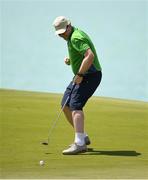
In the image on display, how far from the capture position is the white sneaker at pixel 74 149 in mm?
8906

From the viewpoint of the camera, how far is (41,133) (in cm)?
1130

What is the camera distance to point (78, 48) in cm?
921

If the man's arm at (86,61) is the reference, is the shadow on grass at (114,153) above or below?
below

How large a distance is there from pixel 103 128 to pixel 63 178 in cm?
579

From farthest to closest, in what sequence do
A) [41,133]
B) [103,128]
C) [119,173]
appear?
[103,128]
[41,133]
[119,173]

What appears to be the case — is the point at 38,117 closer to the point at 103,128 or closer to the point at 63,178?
the point at 103,128

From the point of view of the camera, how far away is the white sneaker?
8.91 meters

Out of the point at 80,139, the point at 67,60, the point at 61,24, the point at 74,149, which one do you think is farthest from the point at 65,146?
the point at 61,24

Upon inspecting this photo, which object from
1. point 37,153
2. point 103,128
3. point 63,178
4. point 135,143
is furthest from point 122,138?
point 63,178

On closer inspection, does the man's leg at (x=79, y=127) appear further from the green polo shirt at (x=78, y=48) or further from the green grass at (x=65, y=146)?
the green polo shirt at (x=78, y=48)

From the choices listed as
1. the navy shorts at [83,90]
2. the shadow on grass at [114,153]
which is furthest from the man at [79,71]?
the shadow on grass at [114,153]

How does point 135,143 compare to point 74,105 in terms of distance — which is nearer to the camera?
point 74,105

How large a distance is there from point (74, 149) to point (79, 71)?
45.9 inches

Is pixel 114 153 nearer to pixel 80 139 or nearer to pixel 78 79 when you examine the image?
pixel 80 139
